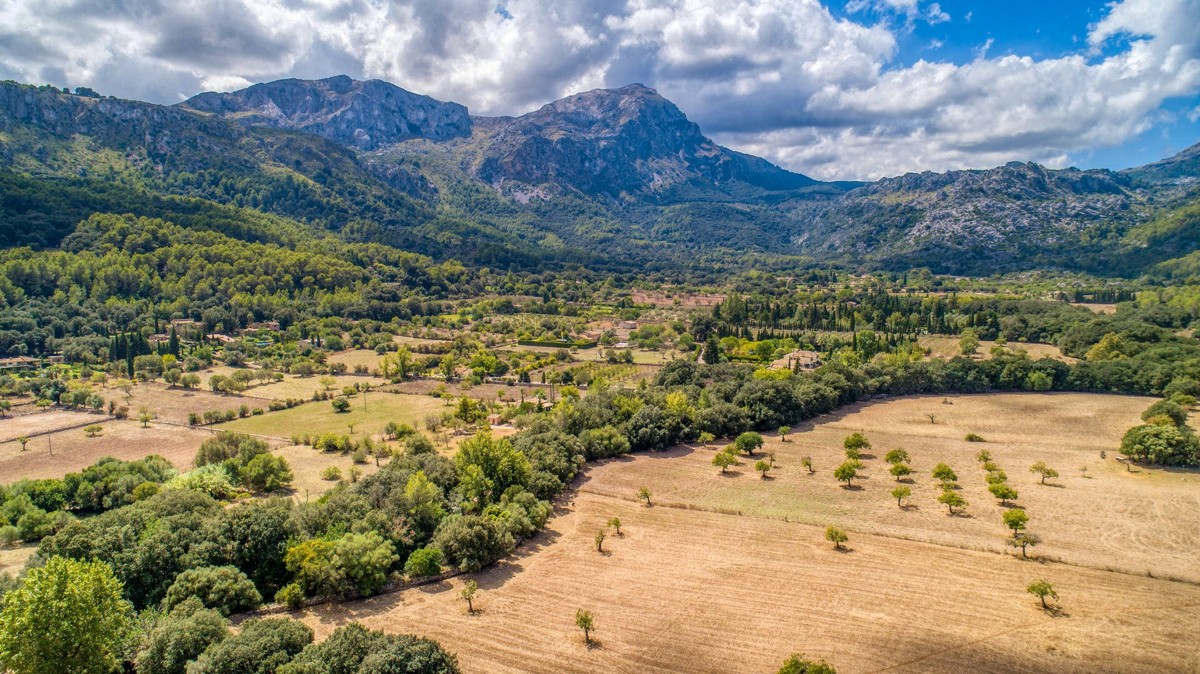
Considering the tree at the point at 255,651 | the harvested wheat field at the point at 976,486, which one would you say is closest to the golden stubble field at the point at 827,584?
the harvested wheat field at the point at 976,486

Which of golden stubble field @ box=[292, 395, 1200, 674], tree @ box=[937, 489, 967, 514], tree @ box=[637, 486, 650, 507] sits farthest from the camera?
tree @ box=[637, 486, 650, 507]

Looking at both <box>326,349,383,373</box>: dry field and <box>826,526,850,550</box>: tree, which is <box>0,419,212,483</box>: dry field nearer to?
<box>326,349,383,373</box>: dry field

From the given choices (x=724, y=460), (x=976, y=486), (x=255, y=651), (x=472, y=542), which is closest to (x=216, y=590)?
(x=255, y=651)

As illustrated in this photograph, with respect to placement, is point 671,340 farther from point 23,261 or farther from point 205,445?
point 23,261

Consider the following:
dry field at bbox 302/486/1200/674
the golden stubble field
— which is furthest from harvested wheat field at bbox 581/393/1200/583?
dry field at bbox 302/486/1200/674

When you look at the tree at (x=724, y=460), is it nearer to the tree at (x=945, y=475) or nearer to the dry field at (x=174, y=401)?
the tree at (x=945, y=475)

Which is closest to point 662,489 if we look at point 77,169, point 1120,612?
point 1120,612
